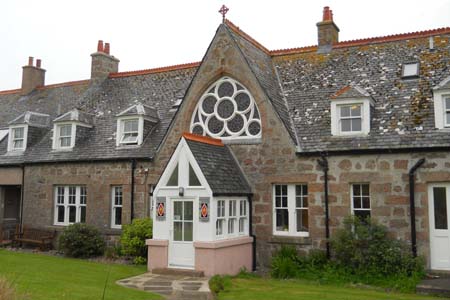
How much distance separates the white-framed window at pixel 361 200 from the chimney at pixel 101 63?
16.0 meters

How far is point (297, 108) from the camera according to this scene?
715 inches

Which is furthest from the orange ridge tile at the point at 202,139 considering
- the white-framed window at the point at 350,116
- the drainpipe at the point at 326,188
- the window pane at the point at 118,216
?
the window pane at the point at 118,216

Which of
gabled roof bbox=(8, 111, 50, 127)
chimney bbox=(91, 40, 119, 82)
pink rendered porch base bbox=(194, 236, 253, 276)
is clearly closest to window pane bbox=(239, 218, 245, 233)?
pink rendered porch base bbox=(194, 236, 253, 276)

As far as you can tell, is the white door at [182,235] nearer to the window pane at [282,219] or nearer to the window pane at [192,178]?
the window pane at [192,178]

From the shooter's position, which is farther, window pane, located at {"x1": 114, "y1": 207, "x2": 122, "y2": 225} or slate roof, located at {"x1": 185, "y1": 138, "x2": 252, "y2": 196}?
window pane, located at {"x1": 114, "y1": 207, "x2": 122, "y2": 225}

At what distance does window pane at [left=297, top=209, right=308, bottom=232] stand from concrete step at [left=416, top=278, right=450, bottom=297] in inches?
169

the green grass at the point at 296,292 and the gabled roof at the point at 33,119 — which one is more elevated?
the gabled roof at the point at 33,119

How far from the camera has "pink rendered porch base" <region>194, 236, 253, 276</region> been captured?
1469 centimetres

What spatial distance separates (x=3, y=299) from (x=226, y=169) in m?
9.37

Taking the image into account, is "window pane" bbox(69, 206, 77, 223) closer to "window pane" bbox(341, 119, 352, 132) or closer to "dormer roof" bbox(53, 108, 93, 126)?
"dormer roof" bbox(53, 108, 93, 126)

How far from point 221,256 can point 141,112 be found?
7.97m

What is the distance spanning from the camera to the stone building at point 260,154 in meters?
15.1

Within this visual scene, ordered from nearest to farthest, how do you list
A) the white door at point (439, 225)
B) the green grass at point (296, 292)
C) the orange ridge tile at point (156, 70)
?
the green grass at point (296, 292)
the white door at point (439, 225)
the orange ridge tile at point (156, 70)

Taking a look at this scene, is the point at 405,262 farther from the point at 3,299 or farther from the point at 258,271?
the point at 3,299
